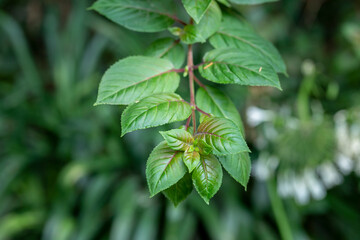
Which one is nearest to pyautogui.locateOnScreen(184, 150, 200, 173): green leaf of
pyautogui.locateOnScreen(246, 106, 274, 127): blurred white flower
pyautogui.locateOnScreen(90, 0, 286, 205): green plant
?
pyautogui.locateOnScreen(90, 0, 286, 205): green plant

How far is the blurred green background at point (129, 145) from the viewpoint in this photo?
1.28 m

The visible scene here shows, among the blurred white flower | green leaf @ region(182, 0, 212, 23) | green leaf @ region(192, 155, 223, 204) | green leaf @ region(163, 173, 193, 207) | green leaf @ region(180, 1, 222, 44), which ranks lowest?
the blurred white flower

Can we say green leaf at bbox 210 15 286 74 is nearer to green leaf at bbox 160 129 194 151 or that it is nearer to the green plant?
the green plant

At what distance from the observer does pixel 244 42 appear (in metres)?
0.34

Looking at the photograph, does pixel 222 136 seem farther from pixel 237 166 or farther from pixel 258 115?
pixel 258 115

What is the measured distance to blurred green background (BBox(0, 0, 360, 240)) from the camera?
4.19ft

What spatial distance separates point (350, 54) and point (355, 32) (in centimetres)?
41

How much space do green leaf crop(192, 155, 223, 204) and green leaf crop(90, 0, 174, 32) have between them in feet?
0.49

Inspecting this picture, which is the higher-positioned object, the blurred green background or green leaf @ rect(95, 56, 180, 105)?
green leaf @ rect(95, 56, 180, 105)

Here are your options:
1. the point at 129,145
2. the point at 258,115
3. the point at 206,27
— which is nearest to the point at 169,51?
the point at 206,27

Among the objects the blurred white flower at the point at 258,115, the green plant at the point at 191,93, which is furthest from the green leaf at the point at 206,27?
the blurred white flower at the point at 258,115

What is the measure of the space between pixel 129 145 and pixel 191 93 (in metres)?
1.45

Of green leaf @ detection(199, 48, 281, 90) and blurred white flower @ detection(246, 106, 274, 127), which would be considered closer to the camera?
green leaf @ detection(199, 48, 281, 90)

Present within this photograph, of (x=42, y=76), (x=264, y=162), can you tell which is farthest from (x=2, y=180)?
(x=264, y=162)
